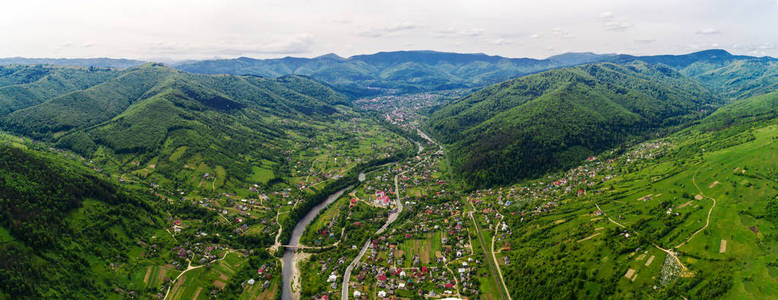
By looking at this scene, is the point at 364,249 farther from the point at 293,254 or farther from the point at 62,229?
the point at 62,229

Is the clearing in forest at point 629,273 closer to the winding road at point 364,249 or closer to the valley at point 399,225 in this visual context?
the valley at point 399,225

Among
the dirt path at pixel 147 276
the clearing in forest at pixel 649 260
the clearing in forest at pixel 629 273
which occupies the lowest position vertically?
the dirt path at pixel 147 276

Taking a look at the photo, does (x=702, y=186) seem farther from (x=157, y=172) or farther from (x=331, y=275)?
(x=157, y=172)

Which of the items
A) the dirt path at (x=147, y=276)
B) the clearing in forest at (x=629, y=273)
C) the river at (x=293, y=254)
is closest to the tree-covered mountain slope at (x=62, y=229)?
the dirt path at (x=147, y=276)

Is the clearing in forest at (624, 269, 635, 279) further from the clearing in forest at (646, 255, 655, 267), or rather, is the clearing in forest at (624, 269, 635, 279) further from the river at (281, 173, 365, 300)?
the river at (281, 173, 365, 300)

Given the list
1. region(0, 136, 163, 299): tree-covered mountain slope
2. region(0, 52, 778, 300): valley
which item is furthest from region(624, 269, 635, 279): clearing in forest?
region(0, 136, 163, 299): tree-covered mountain slope

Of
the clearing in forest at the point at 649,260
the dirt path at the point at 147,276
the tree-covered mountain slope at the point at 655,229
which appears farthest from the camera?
→ the dirt path at the point at 147,276

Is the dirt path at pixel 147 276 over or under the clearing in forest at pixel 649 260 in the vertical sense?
under

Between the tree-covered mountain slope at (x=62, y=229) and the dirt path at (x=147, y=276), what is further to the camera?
Answer: the dirt path at (x=147, y=276)

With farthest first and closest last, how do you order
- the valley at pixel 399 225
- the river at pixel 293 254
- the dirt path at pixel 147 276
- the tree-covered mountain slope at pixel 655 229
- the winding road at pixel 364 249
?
the river at pixel 293 254 < the winding road at pixel 364 249 < the dirt path at pixel 147 276 < the valley at pixel 399 225 < the tree-covered mountain slope at pixel 655 229
